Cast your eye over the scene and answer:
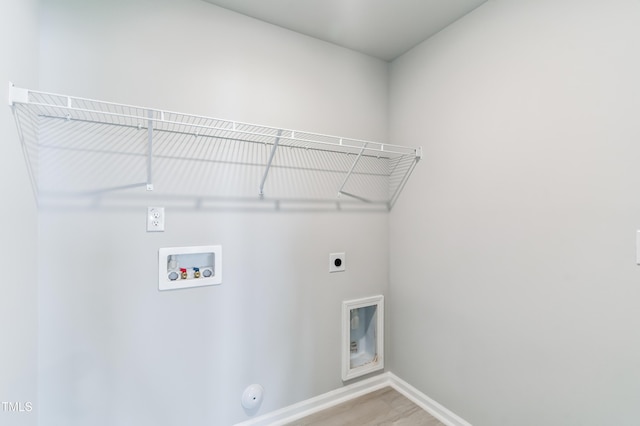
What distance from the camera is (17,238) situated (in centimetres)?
100

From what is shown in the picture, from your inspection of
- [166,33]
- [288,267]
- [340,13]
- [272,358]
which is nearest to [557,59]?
[340,13]

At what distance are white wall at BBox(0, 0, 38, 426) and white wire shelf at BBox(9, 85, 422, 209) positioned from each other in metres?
0.09

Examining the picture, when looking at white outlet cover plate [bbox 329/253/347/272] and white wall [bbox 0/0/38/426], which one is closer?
white wall [bbox 0/0/38/426]

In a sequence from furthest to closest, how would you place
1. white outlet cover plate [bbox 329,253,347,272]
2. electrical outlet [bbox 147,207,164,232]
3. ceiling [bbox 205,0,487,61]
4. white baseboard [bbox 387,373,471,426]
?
white outlet cover plate [bbox 329,253,347,272] < white baseboard [bbox 387,373,471,426] < ceiling [bbox 205,0,487,61] < electrical outlet [bbox 147,207,164,232]

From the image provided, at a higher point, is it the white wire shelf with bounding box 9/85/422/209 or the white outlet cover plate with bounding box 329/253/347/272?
the white wire shelf with bounding box 9/85/422/209

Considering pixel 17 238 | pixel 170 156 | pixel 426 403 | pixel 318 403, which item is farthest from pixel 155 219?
pixel 426 403

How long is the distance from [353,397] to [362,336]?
407 millimetres

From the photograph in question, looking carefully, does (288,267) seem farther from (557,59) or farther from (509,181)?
(557,59)

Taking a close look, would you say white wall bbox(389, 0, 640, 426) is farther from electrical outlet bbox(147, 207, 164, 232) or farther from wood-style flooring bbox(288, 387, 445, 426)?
electrical outlet bbox(147, 207, 164, 232)

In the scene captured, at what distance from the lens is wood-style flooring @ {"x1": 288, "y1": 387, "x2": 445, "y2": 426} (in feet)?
5.49

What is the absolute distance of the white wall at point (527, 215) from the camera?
41.3 inches

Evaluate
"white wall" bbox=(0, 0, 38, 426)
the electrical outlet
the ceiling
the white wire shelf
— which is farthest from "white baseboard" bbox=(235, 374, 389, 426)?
the ceiling

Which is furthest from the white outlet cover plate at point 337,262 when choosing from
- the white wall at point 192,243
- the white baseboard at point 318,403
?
the white baseboard at point 318,403

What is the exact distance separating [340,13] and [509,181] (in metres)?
1.32
